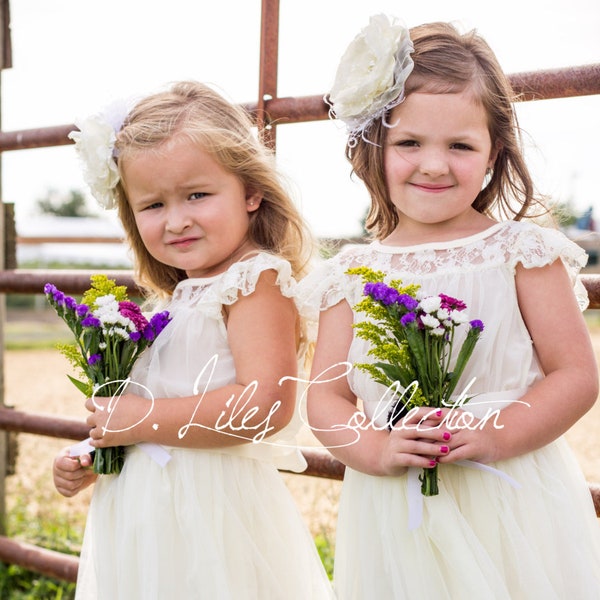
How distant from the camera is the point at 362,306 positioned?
1.66 meters

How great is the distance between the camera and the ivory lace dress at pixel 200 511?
6.20ft

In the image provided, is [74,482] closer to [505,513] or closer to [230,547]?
[230,547]

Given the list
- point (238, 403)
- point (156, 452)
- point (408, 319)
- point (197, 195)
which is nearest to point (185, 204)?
point (197, 195)

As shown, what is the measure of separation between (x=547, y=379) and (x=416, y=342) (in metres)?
0.34

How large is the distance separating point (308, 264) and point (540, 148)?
2.28 feet

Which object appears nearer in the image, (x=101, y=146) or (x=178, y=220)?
(x=178, y=220)

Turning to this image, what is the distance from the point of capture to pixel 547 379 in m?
1.72

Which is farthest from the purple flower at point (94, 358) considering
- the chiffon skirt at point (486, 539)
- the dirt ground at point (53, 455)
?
the dirt ground at point (53, 455)

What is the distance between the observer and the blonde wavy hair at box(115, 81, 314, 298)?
2057mm

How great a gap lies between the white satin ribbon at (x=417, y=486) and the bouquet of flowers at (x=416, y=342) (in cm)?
3

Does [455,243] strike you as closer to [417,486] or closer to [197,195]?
[417,486]

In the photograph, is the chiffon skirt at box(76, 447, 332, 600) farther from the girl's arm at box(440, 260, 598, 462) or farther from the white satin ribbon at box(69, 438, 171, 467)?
the girl's arm at box(440, 260, 598, 462)

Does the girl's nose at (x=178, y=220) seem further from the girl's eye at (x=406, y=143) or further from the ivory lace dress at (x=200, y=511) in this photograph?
the girl's eye at (x=406, y=143)

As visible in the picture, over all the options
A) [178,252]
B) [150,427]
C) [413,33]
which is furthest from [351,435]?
[413,33]
